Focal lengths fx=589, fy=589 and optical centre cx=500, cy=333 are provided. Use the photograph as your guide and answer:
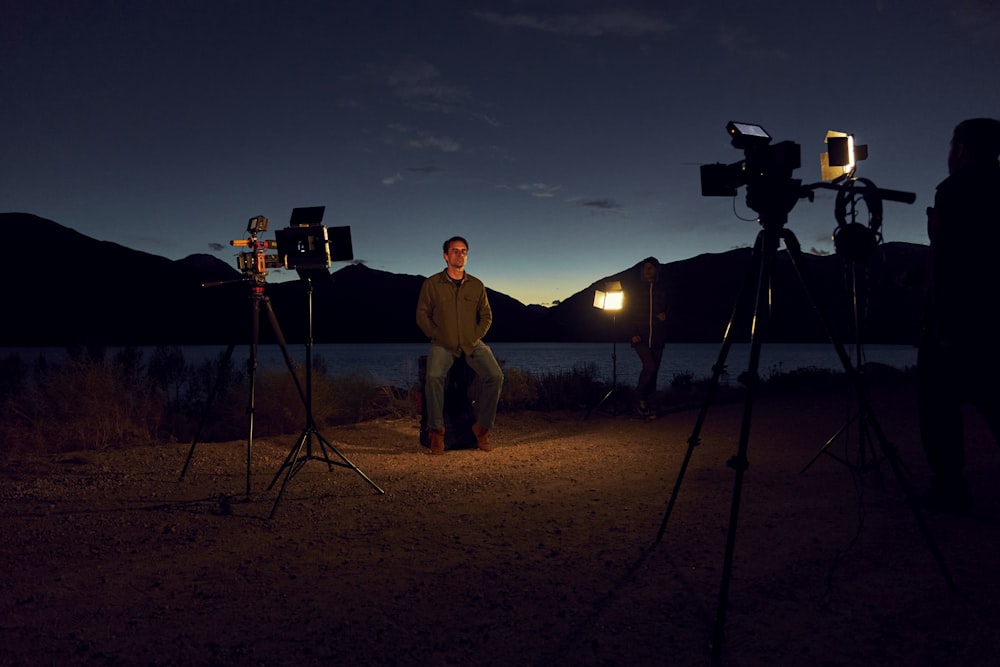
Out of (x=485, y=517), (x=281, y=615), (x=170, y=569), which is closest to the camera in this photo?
(x=281, y=615)

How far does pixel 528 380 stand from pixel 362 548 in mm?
7935

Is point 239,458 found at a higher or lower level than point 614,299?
lower

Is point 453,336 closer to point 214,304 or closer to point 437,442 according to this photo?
point 437,442

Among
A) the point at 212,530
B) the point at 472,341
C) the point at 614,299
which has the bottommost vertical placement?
the point at 212,530

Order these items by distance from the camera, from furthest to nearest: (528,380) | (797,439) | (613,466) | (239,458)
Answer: (528,380) < (797,439) < (239,458) < (613,466)

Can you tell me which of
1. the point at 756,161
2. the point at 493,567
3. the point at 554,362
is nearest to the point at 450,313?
the point at 493,567

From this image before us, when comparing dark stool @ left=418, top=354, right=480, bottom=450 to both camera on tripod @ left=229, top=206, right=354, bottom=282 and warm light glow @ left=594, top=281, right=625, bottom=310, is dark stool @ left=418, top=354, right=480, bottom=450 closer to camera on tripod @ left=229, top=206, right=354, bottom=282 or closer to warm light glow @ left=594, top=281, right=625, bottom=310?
camera on tripod @ left=229, top=206, right=354, bottom=282

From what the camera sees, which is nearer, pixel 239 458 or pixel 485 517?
pixel 485 517

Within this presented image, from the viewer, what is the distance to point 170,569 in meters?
3.03

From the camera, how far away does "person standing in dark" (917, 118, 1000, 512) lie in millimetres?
2998

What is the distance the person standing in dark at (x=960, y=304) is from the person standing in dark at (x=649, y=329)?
480cm

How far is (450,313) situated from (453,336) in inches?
10.1

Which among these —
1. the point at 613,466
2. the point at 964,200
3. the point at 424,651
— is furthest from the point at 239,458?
the point at 964,200

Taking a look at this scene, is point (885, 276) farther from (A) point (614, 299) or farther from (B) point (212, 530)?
(A) point (614, 299)
